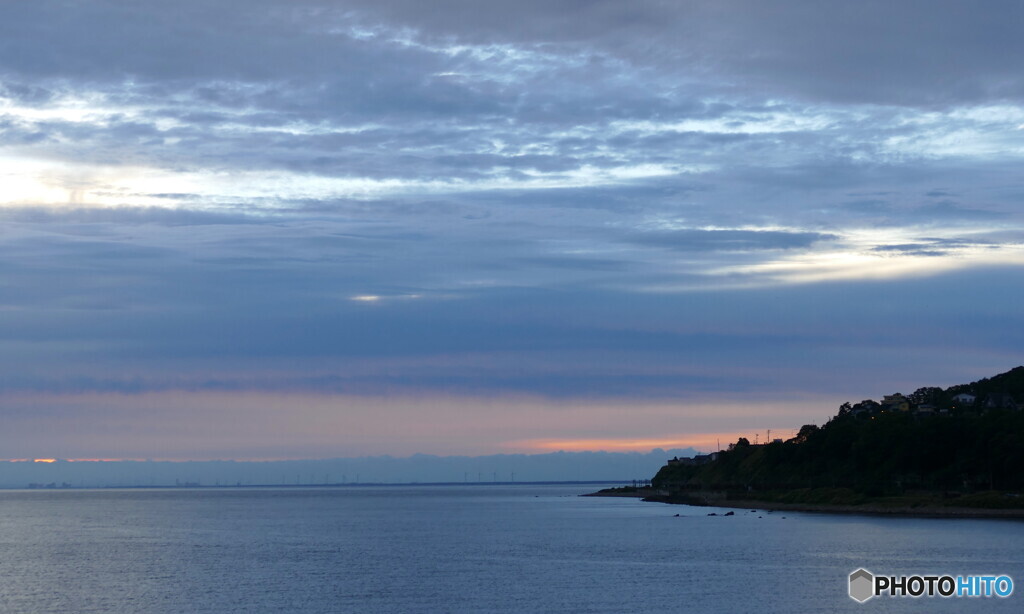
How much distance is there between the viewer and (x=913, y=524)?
495 ft

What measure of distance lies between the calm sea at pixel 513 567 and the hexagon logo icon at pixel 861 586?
3.06 ft

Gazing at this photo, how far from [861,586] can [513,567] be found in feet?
113

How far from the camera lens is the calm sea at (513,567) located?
79.0 meters

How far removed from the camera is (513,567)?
339 feet

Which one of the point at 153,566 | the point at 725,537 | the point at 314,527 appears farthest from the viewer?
the point at 314,527

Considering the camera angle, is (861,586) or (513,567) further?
(513,567)

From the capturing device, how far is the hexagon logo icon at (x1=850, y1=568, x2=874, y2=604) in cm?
7750

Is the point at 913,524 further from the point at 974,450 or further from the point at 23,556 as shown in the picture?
the point at 23,556

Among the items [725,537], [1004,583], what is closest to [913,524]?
[725,537]

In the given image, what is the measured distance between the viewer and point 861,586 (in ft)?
266

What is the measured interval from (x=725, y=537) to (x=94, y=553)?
253 ft

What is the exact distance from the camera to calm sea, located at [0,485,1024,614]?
79.0 metres

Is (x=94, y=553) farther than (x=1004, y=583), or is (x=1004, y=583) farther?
(x=94, y=553)

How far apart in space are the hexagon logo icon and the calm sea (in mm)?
932
